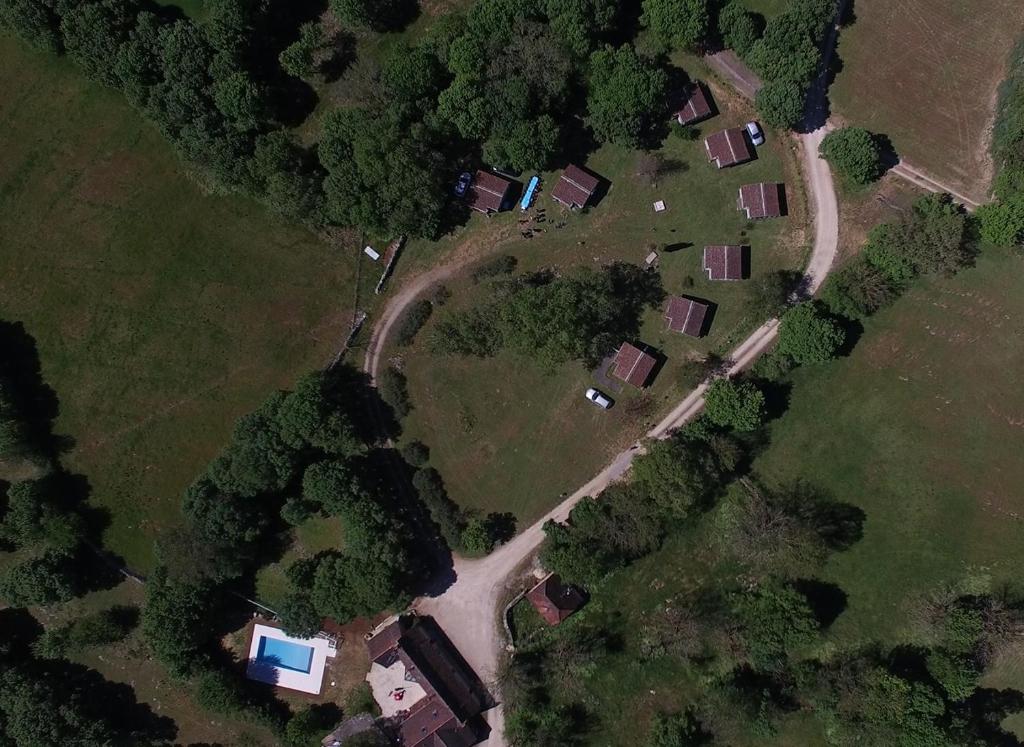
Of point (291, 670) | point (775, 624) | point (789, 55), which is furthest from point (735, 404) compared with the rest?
point (291, 670)

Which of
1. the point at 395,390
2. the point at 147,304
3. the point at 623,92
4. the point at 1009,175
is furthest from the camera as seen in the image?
the point at 147,304

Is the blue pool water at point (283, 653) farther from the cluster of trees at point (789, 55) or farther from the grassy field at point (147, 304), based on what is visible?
the cluster of trees at point (789, 55)

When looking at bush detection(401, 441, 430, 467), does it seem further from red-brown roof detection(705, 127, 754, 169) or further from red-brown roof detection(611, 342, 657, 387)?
red-brown roof detection(705, 127, 754, 169)

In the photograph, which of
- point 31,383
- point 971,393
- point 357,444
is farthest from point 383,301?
point 971,393

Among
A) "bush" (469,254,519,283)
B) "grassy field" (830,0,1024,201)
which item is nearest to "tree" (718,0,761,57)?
"grassy field" (830,0,1024,201)

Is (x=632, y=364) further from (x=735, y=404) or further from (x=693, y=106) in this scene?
(x=693, y=106)

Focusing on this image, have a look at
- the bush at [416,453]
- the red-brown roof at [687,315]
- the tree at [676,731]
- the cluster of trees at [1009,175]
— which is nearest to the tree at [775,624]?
the tree at [676,731]

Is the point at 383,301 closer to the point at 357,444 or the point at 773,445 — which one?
the point at 357,444
